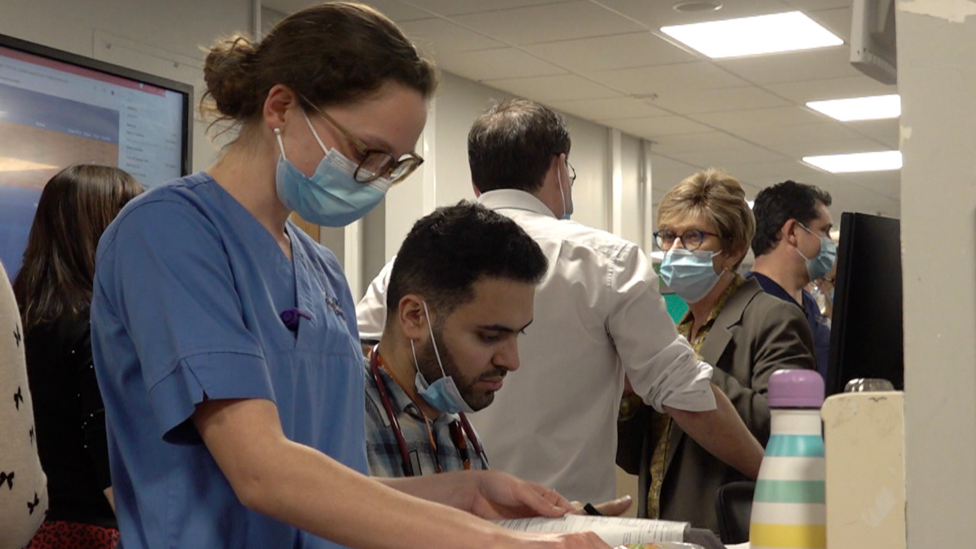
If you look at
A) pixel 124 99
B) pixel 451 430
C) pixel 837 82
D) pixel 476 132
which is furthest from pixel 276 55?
pixel 837 82

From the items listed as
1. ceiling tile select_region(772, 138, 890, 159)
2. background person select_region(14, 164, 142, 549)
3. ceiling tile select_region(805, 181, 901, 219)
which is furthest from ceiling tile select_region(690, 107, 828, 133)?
background person select_region(14, 164, 142, 549)

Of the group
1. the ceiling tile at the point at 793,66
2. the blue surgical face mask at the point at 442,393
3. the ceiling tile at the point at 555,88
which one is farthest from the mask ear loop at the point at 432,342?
the ceiling tile at the point at 555,88

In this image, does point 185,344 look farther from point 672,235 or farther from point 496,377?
point 672,235

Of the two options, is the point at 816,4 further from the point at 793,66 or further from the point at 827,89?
the point at 827,89

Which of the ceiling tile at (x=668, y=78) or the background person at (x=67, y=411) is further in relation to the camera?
the ceiling tile at (x=668, y=78)

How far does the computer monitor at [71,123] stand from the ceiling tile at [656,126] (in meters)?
4.04

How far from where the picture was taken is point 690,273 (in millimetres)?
2775

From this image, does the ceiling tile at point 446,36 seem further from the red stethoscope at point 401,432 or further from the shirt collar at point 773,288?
the red stethoscope at point 401,432

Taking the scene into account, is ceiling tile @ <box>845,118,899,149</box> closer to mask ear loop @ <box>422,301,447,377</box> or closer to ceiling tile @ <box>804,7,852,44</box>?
ceiling tile @ <box>804,7,852,44</box>

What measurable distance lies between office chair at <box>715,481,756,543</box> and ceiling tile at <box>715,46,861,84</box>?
4285 millimetres

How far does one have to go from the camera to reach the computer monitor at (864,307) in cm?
132

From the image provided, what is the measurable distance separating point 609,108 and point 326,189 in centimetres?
620

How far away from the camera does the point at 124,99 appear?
13.4 feet

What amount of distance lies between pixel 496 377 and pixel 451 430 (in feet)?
0.37
